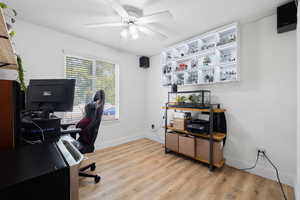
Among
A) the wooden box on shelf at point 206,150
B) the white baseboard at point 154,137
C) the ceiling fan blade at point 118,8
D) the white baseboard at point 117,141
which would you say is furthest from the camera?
the white baseboard at point 154,137

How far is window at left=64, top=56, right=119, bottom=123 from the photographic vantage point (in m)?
2.54

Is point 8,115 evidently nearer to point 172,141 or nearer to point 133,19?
point 133,19

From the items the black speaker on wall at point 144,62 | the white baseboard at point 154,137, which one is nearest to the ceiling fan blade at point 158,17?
the black speaker on wall at point 144,62

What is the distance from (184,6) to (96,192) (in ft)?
8.68

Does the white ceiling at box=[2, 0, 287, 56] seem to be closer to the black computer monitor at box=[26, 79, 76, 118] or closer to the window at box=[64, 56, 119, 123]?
the window at box=[64, 56, 119, 123]

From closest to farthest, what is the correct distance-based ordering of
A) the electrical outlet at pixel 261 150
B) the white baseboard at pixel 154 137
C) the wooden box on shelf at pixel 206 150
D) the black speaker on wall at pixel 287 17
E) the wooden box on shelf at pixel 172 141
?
the black speaker on wall at pixel 287 17, the electrical outlet at pixel 261 150, the wooden box on shelf at pixel 206 150, the wooden box on shelf at pixel 172 141, the white baseboard at pixel 154 137

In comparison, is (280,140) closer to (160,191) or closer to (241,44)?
(241,44)

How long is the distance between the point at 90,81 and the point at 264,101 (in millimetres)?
3188

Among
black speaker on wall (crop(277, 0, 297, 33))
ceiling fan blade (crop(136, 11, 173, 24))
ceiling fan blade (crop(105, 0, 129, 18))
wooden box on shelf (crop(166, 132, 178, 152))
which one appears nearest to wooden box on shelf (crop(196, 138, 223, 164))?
wooden box on shelf (crop(166, 132, 178, 152))

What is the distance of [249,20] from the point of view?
195cm

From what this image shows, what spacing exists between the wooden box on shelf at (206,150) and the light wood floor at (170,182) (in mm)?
165

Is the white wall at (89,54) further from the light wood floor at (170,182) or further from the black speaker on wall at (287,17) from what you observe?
the black speaker on wall at (287,17)

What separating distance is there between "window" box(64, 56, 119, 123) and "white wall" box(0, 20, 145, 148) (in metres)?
0.15

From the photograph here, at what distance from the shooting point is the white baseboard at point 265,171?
1663mm
